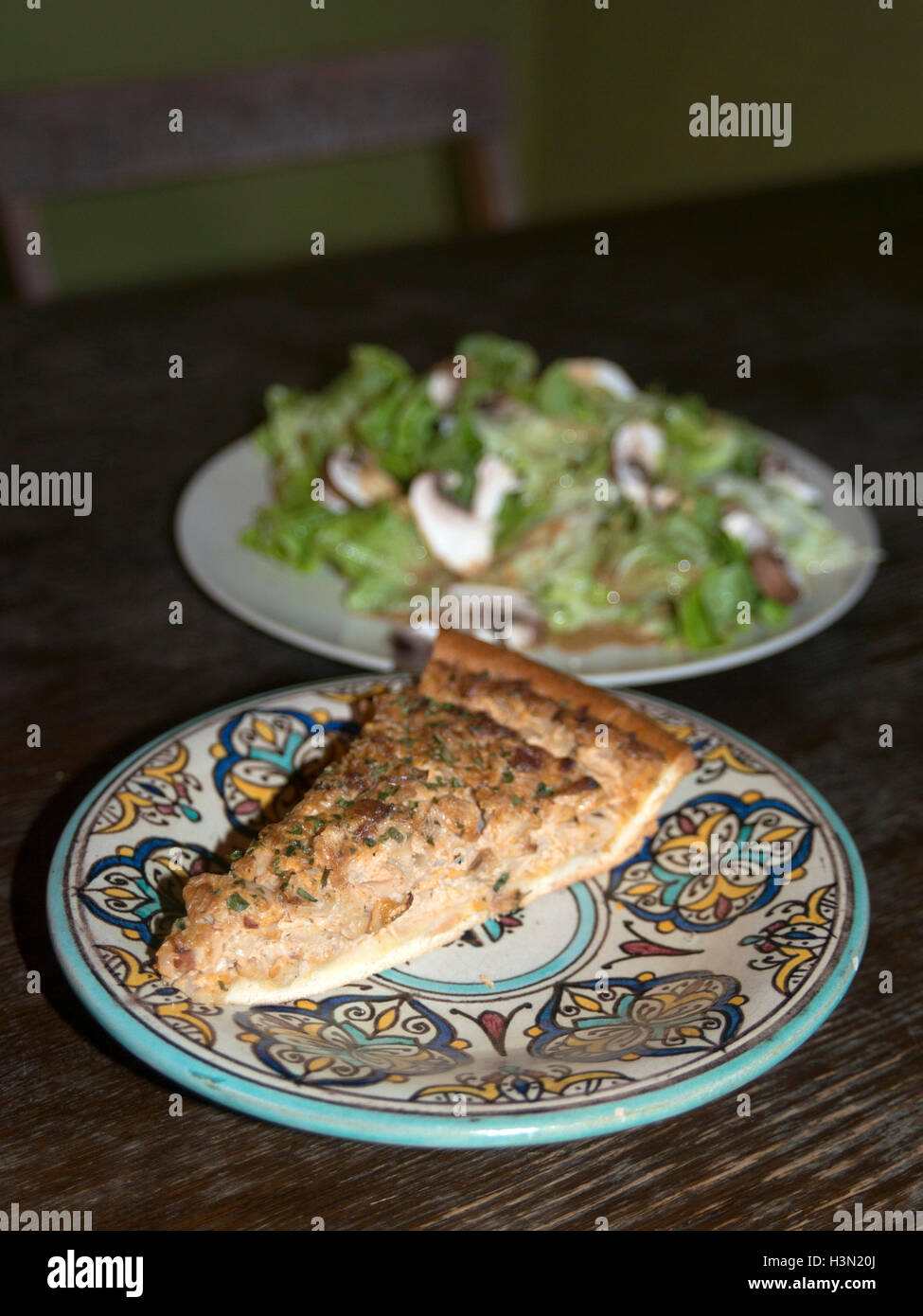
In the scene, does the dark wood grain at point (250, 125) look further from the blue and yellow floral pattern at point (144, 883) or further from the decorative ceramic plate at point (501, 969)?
the blue and yellow floral pattern at point (144, 883)

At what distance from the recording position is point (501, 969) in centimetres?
144

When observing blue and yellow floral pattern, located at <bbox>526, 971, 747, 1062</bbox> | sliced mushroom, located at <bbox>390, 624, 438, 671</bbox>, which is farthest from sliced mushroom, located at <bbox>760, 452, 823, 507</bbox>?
blue and yellow floral pattern, located at <bbox>526, 971, 747, 1062</bbox>

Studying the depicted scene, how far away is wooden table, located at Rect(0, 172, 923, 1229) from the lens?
1.29 m

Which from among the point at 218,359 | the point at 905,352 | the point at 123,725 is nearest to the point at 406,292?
the point at 218,359

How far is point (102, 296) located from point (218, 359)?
538 millimetres

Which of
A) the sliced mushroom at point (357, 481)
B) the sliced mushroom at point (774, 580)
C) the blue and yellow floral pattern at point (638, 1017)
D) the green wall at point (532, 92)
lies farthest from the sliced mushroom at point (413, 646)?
the green wall at point (532, 92)

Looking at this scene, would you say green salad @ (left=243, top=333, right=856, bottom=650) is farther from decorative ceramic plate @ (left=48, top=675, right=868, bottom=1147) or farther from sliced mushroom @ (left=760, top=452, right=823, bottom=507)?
decorative ceramic plate @ (left=48, top=675, right=868, bottom=1147)

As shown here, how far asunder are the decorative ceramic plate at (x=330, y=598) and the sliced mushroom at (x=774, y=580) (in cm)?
3

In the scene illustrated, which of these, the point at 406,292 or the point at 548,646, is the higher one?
the point at 406,292

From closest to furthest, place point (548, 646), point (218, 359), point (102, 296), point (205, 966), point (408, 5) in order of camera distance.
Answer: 1. point (205, 966)
2. point (548, 646)
3. point (218, 359)
4. point (102, 296)
5. point (408, 5)

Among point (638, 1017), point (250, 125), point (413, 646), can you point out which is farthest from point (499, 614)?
point (250, 125)

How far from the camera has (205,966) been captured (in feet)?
4.20

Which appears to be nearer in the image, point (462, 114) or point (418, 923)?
point (418, 923)

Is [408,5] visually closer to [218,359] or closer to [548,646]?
[218,359]
